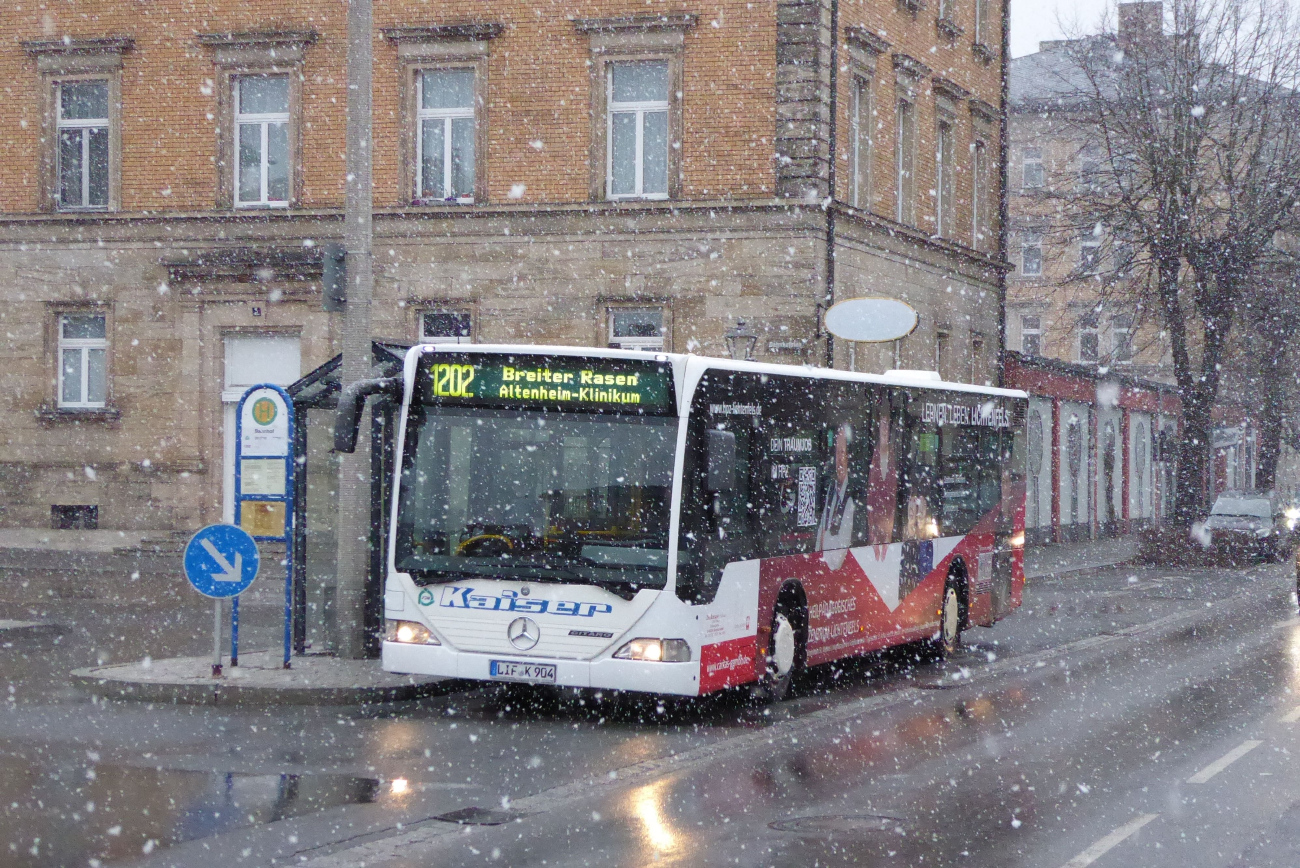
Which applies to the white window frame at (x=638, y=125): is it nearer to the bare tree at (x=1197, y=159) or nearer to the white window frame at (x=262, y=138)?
the white window frame at (x=262, y=138)

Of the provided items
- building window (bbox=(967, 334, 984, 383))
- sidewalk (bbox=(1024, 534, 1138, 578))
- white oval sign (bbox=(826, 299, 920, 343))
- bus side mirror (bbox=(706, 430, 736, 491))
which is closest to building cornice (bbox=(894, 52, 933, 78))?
building window (bbox=(967, 334, 984, 383))

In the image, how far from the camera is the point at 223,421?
100ft

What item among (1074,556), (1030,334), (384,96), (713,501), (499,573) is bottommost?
(1074,556)

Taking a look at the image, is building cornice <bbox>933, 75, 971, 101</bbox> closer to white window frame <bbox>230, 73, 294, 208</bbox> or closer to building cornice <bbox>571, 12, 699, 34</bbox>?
building cornice <bbox>571, 12, 699, 34</bbox>

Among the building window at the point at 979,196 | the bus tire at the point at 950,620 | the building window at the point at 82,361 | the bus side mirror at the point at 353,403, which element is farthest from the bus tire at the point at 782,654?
the building window at the point at 979,196

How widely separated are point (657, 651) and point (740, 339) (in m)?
16.3

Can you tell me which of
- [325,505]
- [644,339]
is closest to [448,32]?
[644,339]

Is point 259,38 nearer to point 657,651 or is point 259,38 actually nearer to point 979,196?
point 979,196

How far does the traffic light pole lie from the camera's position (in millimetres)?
14656

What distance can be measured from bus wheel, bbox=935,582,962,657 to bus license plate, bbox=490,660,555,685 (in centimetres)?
645

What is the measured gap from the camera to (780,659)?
1380 centimetres

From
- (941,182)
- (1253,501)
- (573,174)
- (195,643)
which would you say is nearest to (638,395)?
(195,643)

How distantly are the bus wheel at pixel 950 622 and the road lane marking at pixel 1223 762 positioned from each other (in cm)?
626

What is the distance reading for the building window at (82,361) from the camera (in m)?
31.2
